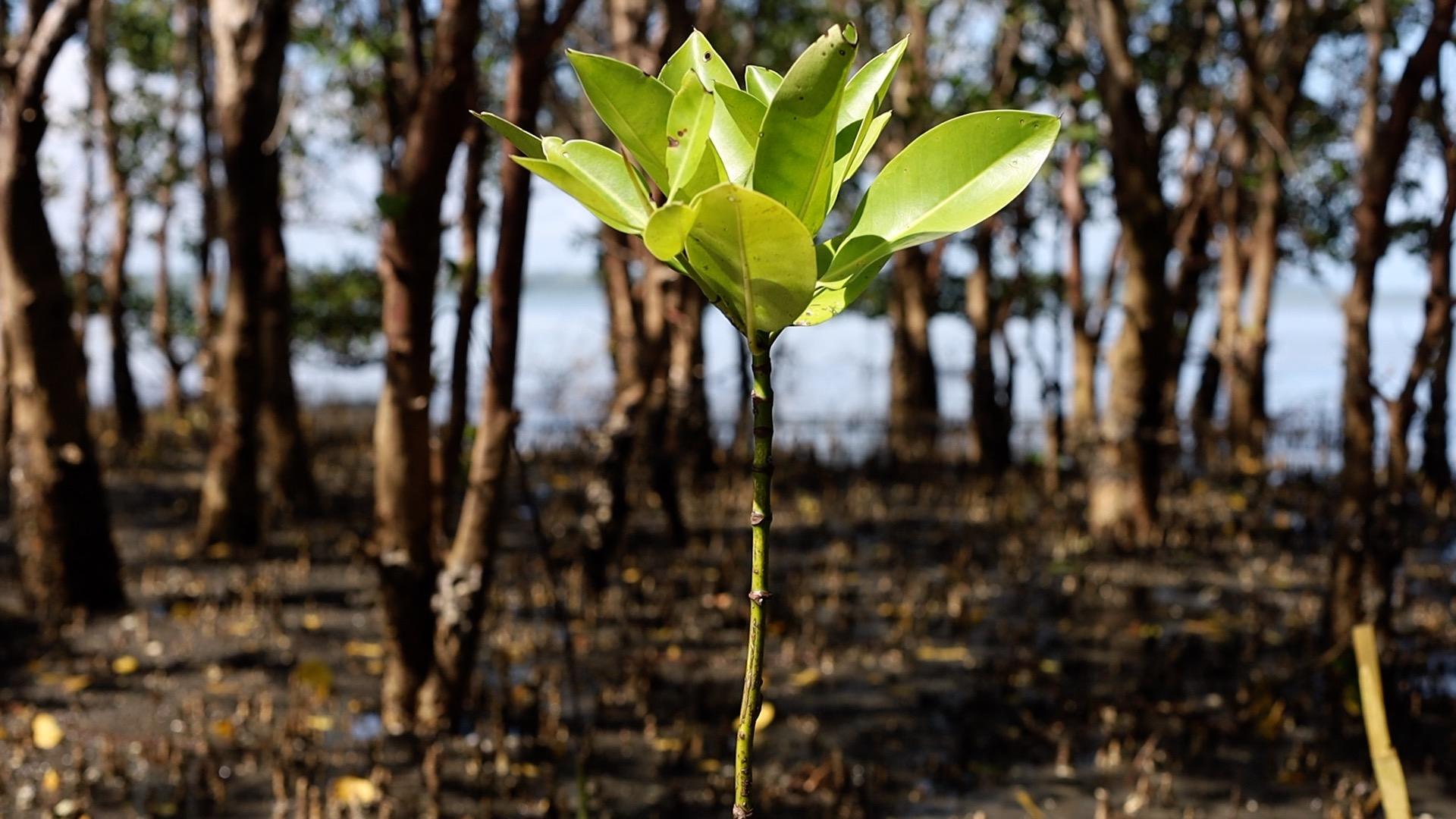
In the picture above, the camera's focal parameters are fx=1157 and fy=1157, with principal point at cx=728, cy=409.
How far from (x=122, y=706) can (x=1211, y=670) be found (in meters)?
3.92

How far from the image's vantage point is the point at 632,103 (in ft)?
2.86

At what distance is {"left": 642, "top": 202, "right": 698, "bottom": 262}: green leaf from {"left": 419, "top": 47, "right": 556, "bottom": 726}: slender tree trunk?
7.84 feet

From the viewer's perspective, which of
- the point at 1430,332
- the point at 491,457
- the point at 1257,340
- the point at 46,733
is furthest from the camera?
the point at 1257,340

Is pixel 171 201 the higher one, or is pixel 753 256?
pixel 171 201

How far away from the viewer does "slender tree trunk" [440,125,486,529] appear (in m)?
3.45

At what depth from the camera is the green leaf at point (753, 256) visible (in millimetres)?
776

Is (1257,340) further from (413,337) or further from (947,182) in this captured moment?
(947,182)

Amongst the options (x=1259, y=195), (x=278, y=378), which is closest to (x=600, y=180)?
(x=278, y=378)

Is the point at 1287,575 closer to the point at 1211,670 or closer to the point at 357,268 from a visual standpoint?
the point at 1211,670

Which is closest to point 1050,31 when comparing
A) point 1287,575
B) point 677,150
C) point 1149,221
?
point 1149,221

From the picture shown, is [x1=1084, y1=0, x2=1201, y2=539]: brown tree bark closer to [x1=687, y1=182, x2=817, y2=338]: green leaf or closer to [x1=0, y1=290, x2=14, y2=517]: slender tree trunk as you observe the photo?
[x1=687, y1=182, x2=817, y2=338]: green leaf

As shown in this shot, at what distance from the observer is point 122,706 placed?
3869 mm

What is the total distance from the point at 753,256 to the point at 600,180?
5.9 inches

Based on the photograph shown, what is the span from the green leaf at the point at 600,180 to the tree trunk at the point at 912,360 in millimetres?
8922
